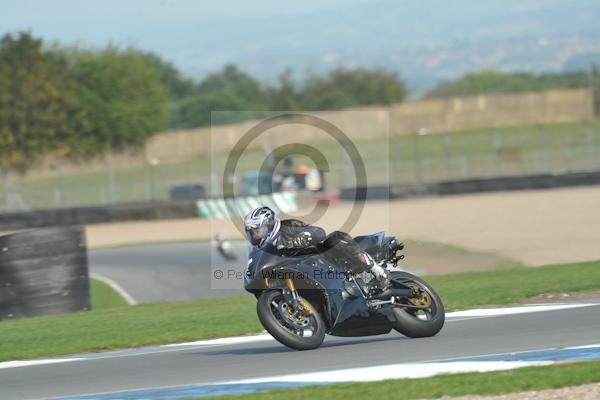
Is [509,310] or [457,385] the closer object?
[457,385]

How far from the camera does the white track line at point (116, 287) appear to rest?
66.5 ft

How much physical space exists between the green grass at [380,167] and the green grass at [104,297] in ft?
47.0

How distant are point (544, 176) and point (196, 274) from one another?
52.5 ft

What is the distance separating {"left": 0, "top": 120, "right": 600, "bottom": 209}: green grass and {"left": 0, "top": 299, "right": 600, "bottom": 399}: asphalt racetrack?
26.8m

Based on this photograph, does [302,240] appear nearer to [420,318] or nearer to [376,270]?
[376,270]

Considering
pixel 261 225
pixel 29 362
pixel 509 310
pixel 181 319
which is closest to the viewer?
pixel 261 225

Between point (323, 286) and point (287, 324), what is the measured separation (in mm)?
437

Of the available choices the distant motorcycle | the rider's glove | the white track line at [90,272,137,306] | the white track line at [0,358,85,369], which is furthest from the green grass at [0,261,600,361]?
the distant motorcycle

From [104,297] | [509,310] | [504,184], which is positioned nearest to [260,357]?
[509,310]

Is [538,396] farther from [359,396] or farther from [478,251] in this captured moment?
[478,251]

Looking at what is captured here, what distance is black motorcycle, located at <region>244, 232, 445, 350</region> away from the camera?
880 cm

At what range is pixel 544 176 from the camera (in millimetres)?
35344

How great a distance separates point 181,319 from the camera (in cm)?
1248

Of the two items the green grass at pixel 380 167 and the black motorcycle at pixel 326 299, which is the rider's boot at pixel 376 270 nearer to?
the black motorcycle at pixel 326 299
